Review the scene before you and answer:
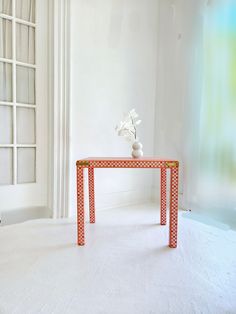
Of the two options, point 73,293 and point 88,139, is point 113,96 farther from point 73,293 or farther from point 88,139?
point 73,293

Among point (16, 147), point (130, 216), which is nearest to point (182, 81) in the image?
point (130, 216)

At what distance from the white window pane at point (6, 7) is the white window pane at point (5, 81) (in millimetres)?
368

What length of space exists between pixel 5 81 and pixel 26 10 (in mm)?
574

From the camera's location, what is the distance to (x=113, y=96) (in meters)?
2.24

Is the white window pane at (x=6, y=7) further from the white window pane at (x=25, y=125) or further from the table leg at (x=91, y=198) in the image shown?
the table leg at (x=91, y=198)

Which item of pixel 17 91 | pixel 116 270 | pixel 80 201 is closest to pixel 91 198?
pixel 80 201

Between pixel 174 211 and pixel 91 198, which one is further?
pixel 91 198

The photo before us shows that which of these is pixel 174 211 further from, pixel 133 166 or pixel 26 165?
pixel 26 165

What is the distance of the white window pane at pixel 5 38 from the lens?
1.78 meters

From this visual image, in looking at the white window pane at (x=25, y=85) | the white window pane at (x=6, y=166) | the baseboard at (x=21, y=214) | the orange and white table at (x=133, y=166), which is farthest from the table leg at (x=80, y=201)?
the white window pane at (x=25, y=85)

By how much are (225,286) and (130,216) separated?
107 centimetres

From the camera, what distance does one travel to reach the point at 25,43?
1.88m

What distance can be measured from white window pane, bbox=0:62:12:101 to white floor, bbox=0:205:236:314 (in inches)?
37.9

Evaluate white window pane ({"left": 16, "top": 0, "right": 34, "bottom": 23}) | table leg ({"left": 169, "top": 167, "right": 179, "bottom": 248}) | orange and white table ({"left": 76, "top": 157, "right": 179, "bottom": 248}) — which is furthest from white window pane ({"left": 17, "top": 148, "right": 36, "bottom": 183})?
table leg ({"left": 169, "top": 167, "right": 179, "bottom": 248})
